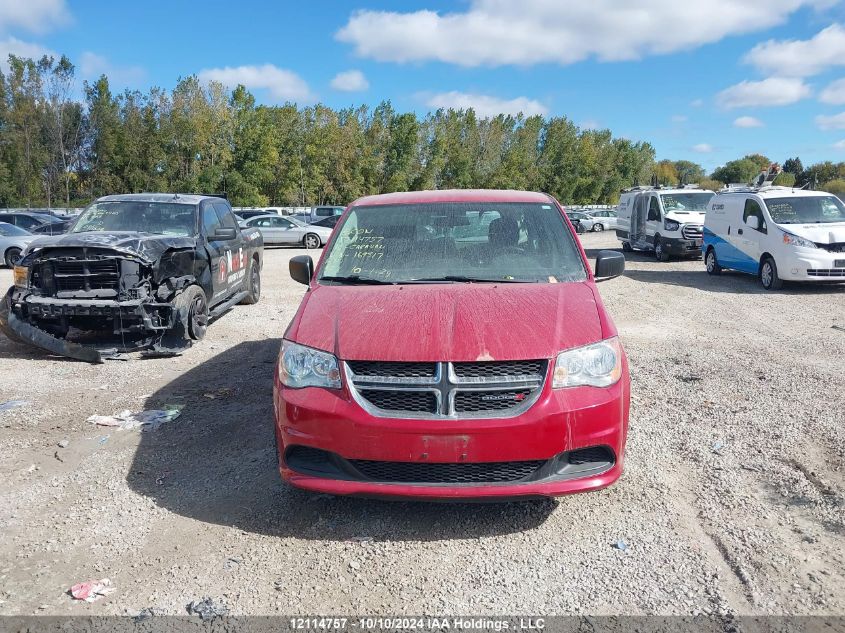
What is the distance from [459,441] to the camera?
10.0 feet

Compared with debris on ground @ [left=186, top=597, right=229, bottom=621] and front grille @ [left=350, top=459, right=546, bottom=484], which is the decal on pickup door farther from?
debris on ground @ [left=186, top=597, right=229, bottom=621]

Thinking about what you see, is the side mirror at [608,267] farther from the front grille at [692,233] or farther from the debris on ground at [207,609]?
the front grille at [692,233]

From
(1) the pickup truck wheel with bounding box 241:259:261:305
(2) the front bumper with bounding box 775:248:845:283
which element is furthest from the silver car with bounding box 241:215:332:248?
(2) the front bumper with bounding box 775:248:845:283

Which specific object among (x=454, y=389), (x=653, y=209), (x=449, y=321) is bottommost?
(x=454, y=389)

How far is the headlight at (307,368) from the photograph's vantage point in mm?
3283

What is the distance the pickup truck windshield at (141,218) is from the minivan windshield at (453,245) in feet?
15.9

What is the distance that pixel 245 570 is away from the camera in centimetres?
306

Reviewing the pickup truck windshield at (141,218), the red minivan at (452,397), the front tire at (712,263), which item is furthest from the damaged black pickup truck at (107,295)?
the front tire at (712,263)

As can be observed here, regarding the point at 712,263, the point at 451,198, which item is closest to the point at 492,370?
the point at 451,198

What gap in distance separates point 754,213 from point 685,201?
5944mm

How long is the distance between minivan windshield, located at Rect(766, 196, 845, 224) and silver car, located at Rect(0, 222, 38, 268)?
19610mm

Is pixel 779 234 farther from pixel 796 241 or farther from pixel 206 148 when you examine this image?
pixel 206 148

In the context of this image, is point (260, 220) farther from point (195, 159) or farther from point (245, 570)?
point (245, 570)

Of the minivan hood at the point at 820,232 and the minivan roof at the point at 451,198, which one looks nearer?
the minivan roof at the point at 451,198
